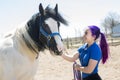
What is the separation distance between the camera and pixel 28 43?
13.5ft

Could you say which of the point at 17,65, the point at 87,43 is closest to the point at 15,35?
the point at 17,65

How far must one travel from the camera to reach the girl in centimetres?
395

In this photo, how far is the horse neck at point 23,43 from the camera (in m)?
4.12

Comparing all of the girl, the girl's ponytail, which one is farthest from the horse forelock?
the girl's ponytail

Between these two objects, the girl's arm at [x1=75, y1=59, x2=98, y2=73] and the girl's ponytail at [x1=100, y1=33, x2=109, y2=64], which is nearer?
the girl's arm at [x1=75, y1=59, x2=98, y2=73]

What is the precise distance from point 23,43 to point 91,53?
101 centimetres

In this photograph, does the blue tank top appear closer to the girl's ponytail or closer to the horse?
the girl's ponytail

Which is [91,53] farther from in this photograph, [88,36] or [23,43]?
[23,43]

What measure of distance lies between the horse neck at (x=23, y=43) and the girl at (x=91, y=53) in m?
0.71

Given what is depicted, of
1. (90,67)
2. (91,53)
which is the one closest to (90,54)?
(91,53)

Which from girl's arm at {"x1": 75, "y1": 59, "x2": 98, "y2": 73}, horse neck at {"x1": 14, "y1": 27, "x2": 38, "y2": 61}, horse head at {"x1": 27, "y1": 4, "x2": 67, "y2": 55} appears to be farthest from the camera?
horse neck at {"x1": 14, "y1": 27, "x2": 38, "y2": 61}

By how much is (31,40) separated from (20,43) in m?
0.19

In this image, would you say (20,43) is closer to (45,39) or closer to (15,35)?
(15,35)

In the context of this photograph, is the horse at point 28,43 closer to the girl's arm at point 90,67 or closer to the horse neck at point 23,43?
the horse neck at point 23,43
